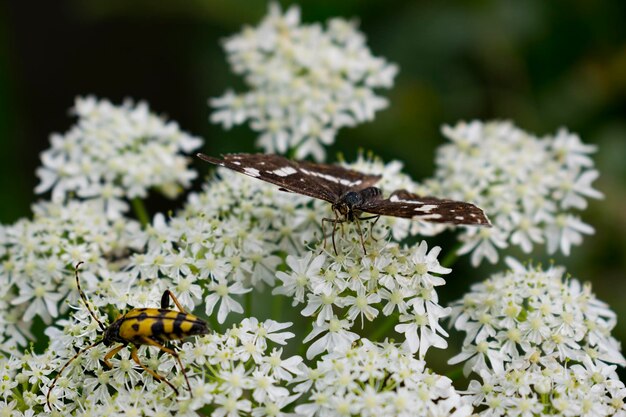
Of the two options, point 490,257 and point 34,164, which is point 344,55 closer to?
point 490,257

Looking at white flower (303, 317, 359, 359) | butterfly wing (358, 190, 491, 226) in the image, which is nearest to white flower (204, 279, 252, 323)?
white flower (303, 317, 359, 359)

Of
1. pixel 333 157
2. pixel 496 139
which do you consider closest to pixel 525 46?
pixel 496 139

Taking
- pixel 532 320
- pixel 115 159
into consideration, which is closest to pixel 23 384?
pixel 115 159

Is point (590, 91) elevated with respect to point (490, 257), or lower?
elevated

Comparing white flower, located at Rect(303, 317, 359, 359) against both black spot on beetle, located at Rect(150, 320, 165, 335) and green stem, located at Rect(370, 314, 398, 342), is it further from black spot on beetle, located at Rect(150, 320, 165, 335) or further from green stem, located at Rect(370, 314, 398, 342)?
black spot on beetle, located at Rect(150, 320, 165, 335)

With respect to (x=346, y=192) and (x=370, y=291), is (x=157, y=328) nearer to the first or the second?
(x=370, y=291)

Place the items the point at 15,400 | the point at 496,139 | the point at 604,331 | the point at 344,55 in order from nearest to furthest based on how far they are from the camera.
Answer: the point at 15,400 < the point at 604,331 < the point at 496,139 < the point at 344,55

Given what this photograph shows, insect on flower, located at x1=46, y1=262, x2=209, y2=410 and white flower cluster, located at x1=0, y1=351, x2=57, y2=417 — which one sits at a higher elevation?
insect on flower, located at x1=46, y1=262, x2=209, y2=410
